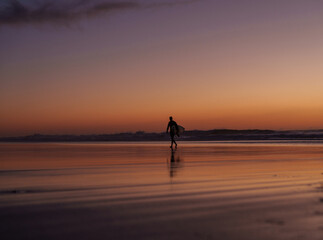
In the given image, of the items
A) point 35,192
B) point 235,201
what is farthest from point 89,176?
point 235,201

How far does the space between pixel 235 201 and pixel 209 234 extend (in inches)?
75.4

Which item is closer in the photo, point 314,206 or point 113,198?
point 314,206

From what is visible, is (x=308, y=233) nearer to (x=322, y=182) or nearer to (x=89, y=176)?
(x=322, y=182)

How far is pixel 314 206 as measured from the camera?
5312mm

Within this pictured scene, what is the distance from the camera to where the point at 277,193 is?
6391 mm

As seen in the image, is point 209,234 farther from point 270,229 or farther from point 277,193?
point 277,193

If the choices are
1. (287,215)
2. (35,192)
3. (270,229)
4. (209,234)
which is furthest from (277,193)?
(35,192)

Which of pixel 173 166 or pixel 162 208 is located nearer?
pixel 162 208

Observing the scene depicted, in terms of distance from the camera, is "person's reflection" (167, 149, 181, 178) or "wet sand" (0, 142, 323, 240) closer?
"wet sand" (0, 142, 323, 240)

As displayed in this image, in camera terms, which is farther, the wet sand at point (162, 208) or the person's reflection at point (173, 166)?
the person's reflection at point (173, 166)

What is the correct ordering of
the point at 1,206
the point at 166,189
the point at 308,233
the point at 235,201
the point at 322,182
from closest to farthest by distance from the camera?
1. the point at 308,233
2. the point at 1,206
3. the point at 235,201
4. the point at 166,189
5. the point at 322,182

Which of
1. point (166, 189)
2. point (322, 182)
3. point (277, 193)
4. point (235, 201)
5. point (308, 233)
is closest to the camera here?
point (308, 233)

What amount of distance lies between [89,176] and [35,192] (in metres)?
2.60

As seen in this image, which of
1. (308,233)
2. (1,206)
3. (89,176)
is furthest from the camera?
(89,176)
